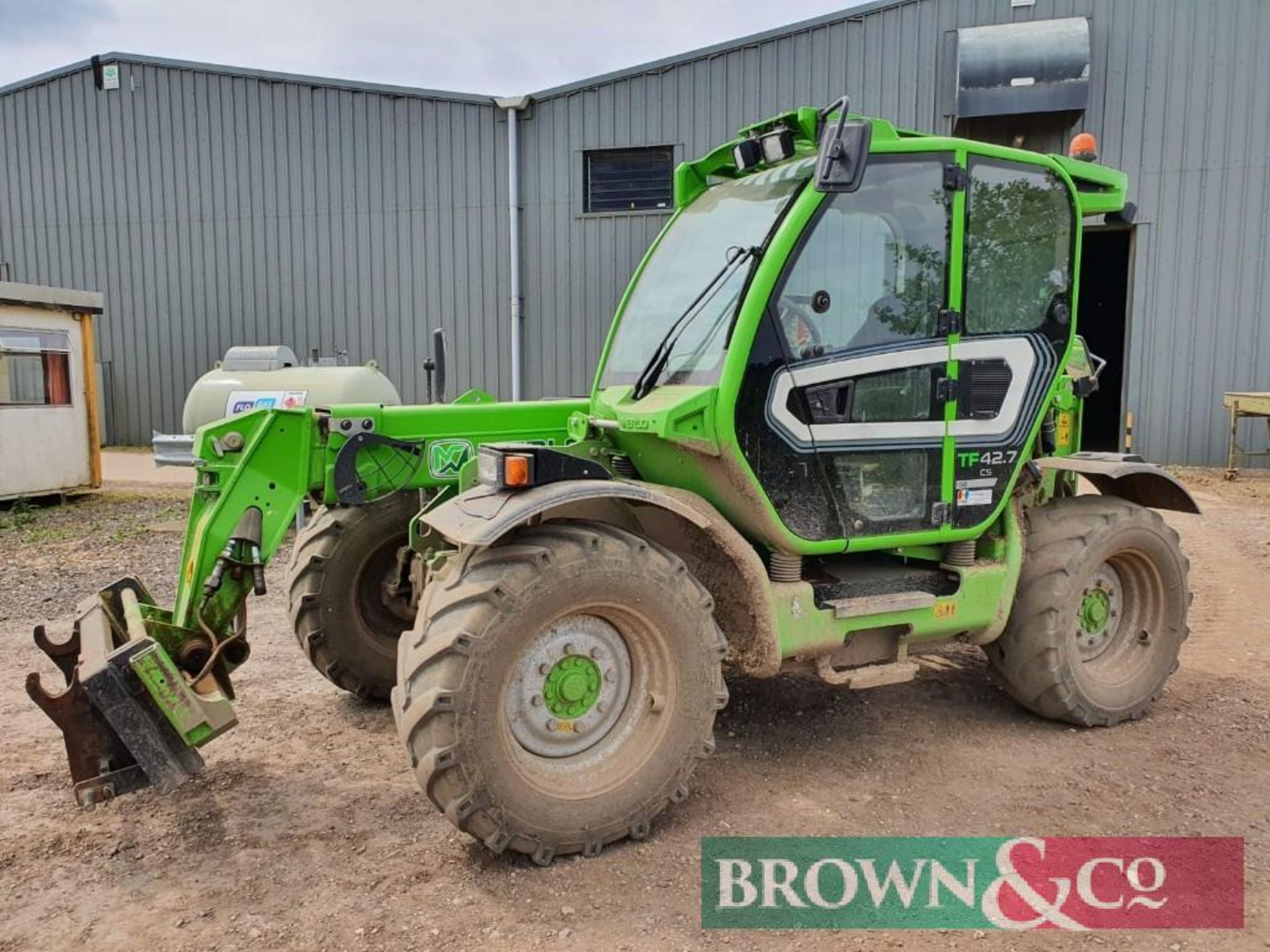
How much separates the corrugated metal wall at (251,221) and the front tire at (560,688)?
40.4ft

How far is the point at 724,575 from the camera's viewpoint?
3.84m

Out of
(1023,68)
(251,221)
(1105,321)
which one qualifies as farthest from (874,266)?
(1105,321)

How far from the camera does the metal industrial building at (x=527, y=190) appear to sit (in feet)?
41.9

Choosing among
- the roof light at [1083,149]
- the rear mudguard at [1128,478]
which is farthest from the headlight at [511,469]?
the roof light at [1083,149]

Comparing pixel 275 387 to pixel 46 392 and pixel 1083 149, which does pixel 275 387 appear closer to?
pixel 46 392

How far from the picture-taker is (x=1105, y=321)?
18562 millimetres

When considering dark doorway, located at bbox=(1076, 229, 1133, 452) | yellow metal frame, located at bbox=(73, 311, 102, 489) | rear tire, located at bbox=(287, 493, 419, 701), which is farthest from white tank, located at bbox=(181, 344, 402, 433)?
dark doorway, located at bbox=(1076, 229, 1133, 452)

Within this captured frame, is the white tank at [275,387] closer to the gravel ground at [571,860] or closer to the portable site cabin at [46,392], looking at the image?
the portable site cabin at [46,392]

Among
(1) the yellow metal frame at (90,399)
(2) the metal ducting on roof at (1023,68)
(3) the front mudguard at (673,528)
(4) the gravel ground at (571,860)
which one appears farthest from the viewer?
(2) the metal ducting on roof at (1023,68)

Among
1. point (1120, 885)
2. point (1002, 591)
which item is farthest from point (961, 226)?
point (1120, 885)

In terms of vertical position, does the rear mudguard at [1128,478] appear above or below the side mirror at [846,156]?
below

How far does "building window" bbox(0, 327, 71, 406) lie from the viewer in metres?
10.9

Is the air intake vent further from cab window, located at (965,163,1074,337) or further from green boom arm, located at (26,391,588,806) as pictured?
green boom arm, located at (26,391,588,806)

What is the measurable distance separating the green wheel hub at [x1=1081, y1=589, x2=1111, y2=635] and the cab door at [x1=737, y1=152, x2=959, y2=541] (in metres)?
1.07
